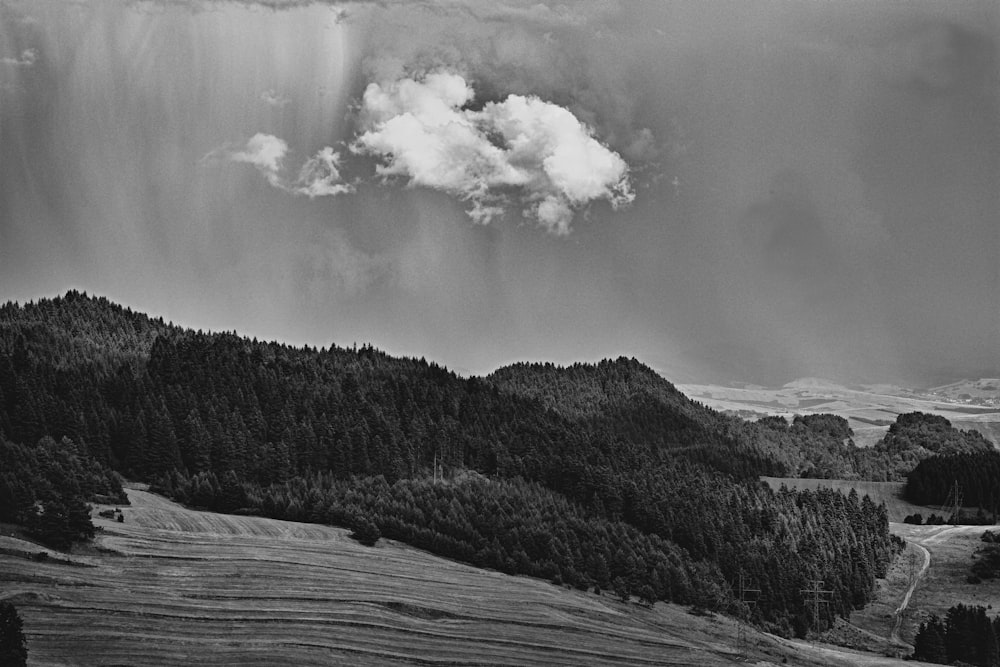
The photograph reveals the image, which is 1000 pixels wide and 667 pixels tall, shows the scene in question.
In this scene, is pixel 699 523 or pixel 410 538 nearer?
pixel 410 538

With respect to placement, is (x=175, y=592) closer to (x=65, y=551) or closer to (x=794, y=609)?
(x=65, y=551)

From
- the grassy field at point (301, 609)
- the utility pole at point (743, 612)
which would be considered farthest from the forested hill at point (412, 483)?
the grassy field at point (301, 609)

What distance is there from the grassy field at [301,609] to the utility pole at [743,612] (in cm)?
138

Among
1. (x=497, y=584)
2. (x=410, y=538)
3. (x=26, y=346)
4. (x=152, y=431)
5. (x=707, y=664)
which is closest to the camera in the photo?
(x=707, y=664)

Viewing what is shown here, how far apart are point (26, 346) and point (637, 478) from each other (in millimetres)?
107907

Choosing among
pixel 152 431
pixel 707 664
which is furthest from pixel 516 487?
pixel 707 664

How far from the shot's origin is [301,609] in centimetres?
10169

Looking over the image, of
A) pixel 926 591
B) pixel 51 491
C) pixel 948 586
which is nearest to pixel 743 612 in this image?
pixel 926 591

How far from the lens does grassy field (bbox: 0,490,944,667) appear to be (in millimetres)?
89375

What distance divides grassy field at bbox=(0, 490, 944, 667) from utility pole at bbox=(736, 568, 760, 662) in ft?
4.54

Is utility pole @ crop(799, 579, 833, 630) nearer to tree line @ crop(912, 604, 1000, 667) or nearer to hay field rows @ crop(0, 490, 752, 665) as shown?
tree line @ crop(912, 604, 1000, 667)

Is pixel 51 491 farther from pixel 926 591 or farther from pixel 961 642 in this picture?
pixel 926 591

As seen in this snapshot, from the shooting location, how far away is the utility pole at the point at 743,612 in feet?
388

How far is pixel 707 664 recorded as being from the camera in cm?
10850
